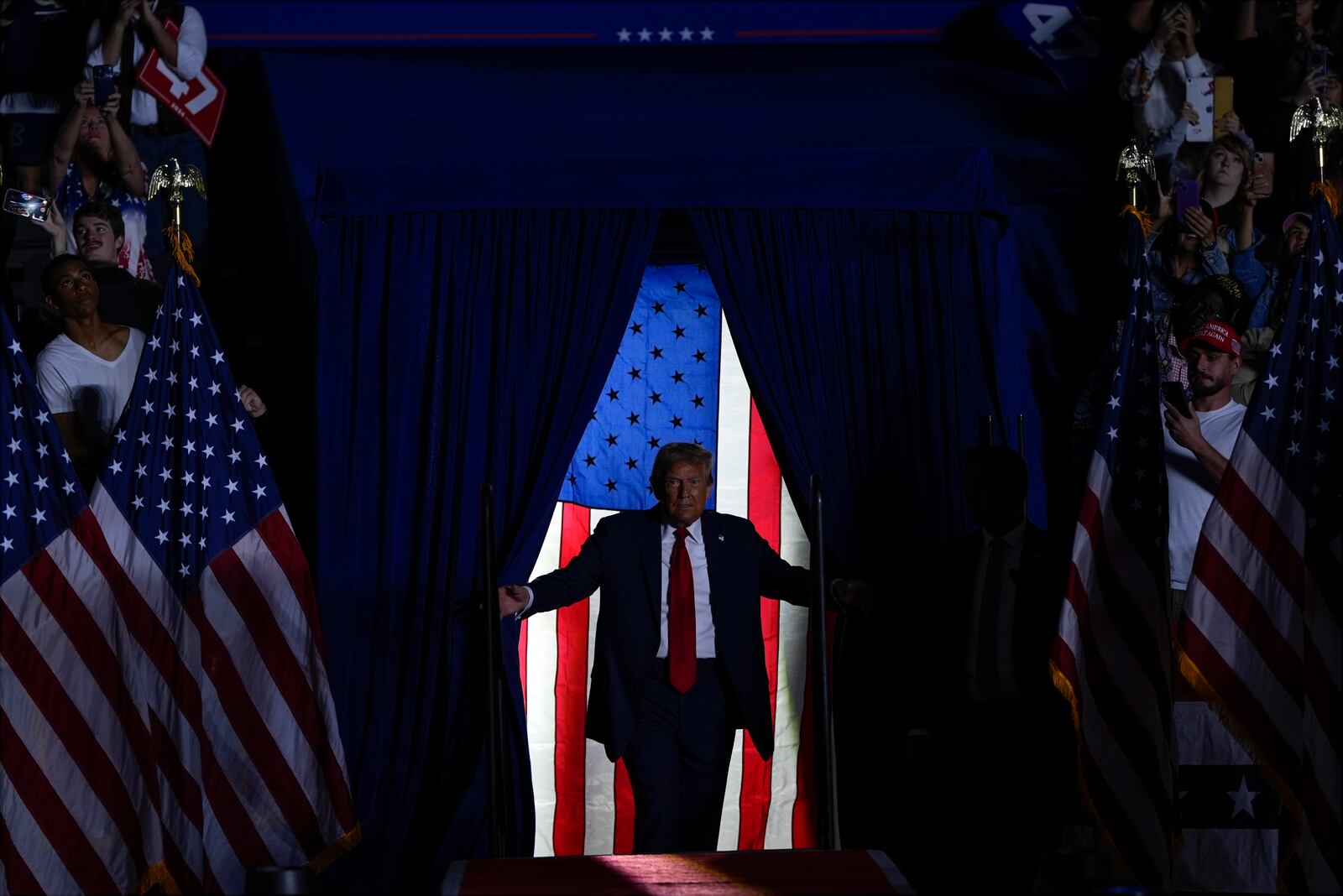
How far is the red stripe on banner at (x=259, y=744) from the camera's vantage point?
17.6ft

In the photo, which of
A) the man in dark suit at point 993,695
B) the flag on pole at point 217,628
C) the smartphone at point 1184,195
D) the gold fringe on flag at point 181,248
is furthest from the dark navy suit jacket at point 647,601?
the smartphone at point 1184,195

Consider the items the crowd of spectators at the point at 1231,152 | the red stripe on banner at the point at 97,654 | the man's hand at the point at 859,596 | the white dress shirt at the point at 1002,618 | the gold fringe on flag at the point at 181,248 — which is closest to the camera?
the white dress shirt at the point at 1002,618

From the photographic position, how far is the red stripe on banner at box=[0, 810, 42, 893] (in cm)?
504

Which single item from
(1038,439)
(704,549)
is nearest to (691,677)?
(704,549)

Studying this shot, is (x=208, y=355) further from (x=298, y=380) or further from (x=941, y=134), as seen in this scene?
(x=941, y=134)

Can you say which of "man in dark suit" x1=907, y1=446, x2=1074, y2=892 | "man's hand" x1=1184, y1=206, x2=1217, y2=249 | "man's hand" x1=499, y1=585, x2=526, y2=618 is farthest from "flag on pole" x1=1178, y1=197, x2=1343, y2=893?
"man's hand" x1=499, y1=585, x2=526, y2=618

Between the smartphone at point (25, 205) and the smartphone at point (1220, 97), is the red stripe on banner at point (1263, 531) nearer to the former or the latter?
the smartphone at point (1220, 97)

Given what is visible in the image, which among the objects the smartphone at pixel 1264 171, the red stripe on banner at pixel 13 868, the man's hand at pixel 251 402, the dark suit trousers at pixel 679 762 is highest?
the smartphone at pixel 1264 171

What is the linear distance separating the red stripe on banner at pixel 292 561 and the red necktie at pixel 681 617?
4.19 feet

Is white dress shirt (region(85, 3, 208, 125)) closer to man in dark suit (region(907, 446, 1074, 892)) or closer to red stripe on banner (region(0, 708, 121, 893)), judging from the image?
red stripe on banner (region(0, 708, 121, 893))

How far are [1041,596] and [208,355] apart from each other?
10.5 feet

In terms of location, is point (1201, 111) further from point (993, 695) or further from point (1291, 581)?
point (993, 695)

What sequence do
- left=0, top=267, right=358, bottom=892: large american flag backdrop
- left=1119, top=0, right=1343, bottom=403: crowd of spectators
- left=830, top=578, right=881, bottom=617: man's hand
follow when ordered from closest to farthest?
left=0, top=267, right=358, bottom=892: large american flag backdrop < left=830, top=578, right=881, bottom=617: man's hand < left=1119, top=0, right=1343, bottom=403: crowd of spectators

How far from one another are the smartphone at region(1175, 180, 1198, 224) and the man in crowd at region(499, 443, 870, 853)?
2404 millimetres
